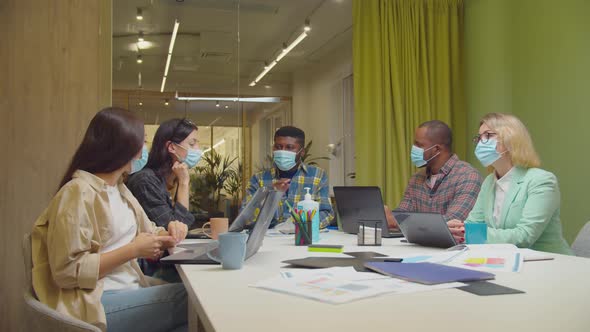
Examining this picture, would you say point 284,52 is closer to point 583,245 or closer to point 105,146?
point 583,245

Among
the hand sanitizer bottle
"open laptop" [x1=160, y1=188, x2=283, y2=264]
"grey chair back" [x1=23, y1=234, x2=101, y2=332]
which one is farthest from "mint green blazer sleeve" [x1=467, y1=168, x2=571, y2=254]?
"grey chair back" [x1=23, y1=234, x2=101, y2=332]

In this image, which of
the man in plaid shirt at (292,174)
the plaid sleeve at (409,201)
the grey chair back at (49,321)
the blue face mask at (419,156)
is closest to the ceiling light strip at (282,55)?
the man in plaid shirt at (292,174)

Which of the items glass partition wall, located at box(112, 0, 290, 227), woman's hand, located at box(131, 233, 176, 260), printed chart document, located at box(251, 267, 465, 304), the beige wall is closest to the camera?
printed chart document, located at box(251, 267, 465, 304)

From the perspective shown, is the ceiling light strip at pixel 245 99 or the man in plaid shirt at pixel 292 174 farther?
the ceiling light strip at pixel 245 99

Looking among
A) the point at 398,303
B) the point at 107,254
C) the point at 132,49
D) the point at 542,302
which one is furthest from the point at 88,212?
the point at 132,49

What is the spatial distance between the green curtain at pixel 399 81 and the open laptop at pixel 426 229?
2147 millimetres

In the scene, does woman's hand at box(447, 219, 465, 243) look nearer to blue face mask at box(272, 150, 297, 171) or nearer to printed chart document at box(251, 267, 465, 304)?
printed chart document at box(251, 267, 465, 304)

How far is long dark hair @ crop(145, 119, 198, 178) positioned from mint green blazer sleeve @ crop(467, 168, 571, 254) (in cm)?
165

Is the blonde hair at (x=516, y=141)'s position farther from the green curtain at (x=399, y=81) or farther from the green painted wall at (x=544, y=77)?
the green curtain at (x=399, y=81)

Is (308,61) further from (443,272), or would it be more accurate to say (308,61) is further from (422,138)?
(443,272)

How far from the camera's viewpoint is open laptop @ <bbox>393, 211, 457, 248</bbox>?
72.8 inches

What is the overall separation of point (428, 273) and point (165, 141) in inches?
75.7

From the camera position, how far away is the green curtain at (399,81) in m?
4.23

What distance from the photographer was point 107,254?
4.79 feet
